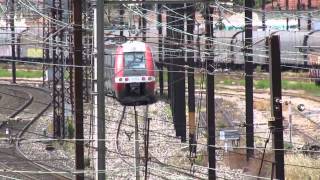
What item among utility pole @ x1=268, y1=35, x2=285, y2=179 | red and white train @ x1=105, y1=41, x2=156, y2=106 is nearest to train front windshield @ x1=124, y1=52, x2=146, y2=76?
red and white train @ x1=105, y1=41, x2=156, y2=106

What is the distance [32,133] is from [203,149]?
22.3 feet

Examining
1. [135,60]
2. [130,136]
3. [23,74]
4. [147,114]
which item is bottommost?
[130,136]

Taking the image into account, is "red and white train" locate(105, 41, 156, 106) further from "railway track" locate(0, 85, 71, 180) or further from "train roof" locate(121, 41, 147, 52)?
"railway track" locate(0, 85, 71, 180)

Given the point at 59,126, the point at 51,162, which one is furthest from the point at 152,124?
the point at 51,162

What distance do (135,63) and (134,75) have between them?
0.71 metres

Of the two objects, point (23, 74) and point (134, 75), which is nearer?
point (134, 75)

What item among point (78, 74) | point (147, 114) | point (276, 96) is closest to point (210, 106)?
point (78, 74)

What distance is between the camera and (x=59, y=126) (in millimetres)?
26469

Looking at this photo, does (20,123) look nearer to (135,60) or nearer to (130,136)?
(135,60)

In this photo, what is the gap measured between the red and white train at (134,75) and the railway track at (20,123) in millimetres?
3778

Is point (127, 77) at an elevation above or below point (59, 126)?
above

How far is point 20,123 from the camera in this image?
29.3 metres

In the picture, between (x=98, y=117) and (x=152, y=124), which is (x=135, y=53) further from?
(x=98, y=117)

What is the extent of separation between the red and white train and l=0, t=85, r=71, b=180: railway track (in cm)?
378
